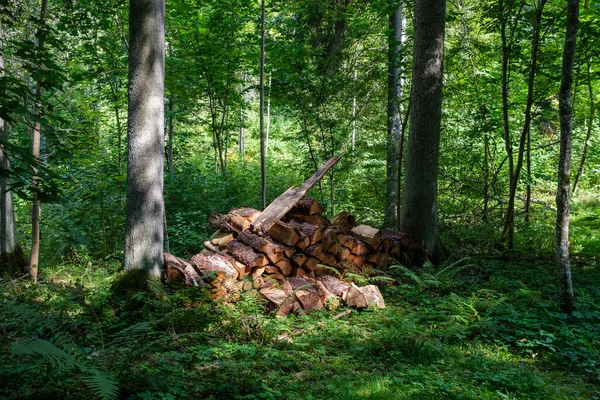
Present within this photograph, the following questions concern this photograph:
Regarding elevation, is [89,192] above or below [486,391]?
above

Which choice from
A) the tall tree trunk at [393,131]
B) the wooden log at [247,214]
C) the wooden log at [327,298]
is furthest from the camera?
the tall tree trunk at [393,131]

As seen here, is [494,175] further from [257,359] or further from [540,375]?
[257,359]

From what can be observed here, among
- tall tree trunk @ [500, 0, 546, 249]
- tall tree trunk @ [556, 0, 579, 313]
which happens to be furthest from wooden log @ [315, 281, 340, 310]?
tall tree trunk @ [500, 0, 546, 249]

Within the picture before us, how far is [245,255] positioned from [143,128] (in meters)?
2.12

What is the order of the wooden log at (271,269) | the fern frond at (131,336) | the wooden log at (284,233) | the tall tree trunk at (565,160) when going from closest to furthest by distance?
1. the fern frond at (131,336)
2. the tall tree trunk at (565,160)
3. the wooden log at (271,269)
4. the wooden log at (284,233)

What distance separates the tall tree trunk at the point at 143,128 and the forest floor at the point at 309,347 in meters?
0.66

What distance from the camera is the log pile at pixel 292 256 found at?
5367mm

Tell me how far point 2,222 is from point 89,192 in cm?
187

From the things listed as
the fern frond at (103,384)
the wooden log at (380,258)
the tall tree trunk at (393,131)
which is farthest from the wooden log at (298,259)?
the tall tree trunk at (393,131)

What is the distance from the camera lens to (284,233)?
6.13 metres

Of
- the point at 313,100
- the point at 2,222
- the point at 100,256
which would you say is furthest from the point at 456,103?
→ the point at 2,222

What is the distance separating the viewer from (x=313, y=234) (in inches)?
250

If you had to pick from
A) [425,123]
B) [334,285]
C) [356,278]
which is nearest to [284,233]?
[334,285]

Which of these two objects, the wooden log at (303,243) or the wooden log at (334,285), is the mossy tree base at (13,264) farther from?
the wooden log at (334,285)
